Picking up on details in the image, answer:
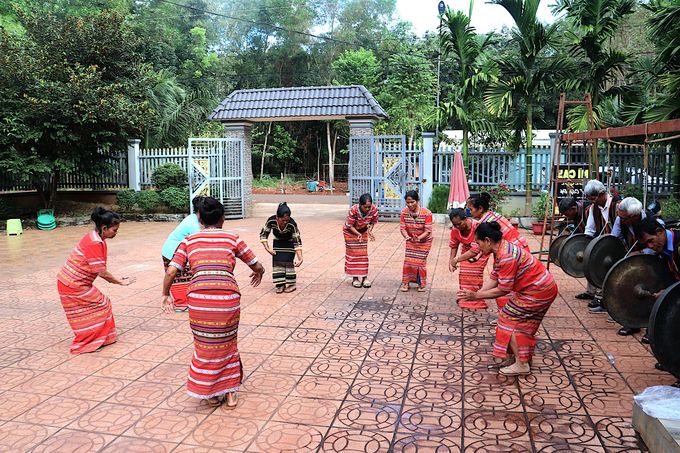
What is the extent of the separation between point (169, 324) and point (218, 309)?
2.47m

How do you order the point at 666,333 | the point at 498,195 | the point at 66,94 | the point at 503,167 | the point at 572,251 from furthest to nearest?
the point at 503,167 < the point at 498,195 < the point at 66,94 < the point at 572,251 < the point at 666,333

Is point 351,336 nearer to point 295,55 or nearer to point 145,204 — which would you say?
point 145,204

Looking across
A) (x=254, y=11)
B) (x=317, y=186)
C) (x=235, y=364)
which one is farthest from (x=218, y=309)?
Answer: (x=254, y=11)

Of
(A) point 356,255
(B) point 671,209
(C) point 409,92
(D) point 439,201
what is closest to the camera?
(A) point 356,255

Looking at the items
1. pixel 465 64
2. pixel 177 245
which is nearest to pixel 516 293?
pixel 177 245

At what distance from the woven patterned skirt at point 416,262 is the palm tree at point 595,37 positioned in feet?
24.7

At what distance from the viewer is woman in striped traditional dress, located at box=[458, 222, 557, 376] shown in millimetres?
4133

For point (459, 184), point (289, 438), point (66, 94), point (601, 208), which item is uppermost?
point (66, 94)

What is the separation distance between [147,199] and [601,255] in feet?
42.5

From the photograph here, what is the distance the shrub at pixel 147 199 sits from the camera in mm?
15453

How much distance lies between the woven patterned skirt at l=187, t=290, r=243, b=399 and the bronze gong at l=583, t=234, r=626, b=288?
4002 mm

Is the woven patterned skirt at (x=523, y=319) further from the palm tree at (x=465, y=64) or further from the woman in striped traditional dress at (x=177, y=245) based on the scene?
the palm tree at (x=465, y=64)

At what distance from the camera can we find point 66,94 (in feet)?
43.2

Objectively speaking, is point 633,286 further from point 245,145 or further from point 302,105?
point 245,145
